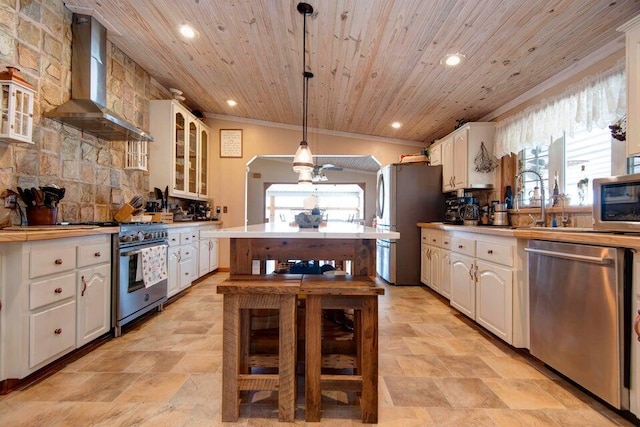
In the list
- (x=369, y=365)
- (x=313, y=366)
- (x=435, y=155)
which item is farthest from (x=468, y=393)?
(x=435, y=155)

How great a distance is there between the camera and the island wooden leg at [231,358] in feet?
4.90

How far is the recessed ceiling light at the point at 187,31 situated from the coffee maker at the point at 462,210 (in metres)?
3.34

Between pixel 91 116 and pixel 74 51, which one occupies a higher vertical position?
pixel 74 51

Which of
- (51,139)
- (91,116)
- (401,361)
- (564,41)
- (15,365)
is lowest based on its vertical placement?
→ (401,361)

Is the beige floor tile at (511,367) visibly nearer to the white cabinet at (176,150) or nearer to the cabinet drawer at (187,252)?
the cabinet drawer at (187,252)

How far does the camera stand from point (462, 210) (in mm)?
3617

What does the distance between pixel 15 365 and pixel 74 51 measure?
2.52 meters

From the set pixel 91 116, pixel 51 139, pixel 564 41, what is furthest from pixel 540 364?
pixel 51 139

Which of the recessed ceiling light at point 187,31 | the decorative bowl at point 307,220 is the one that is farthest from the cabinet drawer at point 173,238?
the recessed ceiling light at point 187,31

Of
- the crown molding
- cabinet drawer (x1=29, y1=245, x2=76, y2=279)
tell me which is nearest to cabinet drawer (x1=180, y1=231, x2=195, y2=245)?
cabinet drawer (x1=29, y1=245, x2=76, y2=279)

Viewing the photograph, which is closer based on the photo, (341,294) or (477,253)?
(341,294)

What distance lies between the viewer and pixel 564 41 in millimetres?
2209

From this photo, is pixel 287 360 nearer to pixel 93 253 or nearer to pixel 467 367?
pixel 467 367

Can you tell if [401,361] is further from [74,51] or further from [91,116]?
[74,51]
